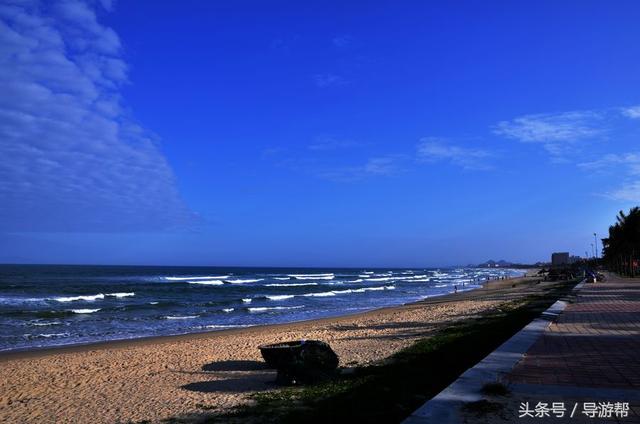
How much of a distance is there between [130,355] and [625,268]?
Result: 213 feet

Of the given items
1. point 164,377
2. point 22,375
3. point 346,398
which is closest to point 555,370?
point 346,398

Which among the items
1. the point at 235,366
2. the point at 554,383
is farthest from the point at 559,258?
the point at 554,383

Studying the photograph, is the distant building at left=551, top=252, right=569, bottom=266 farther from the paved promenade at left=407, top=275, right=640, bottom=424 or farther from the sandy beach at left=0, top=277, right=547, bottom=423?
the paved promenade at left=407, top=275, right=640, bottom=424

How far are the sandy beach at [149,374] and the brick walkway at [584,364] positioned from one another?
398cm

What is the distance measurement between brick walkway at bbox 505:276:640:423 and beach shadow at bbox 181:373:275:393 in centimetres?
436

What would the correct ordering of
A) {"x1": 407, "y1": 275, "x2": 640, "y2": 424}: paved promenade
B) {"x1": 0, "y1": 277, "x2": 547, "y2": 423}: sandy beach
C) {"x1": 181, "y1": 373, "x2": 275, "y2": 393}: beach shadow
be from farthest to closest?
{"x1": 181, "y1": 373, "x2": 275, "y2": 393}: beach shadow < {"x1": 0, "y1": 277, "x2": 547, "y2": 423}: sandy beach < {"x1": 407, "y1": 275, "x2": 640, "y2": 424}: paved promenade

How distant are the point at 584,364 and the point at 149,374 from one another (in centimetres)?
843

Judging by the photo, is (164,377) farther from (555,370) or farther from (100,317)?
(100,317)

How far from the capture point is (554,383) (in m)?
5.71

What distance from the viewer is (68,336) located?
2016 centimetres

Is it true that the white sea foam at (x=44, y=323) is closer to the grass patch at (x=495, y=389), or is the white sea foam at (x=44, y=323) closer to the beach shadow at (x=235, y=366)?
the beach shadow at (x=235, y=366)

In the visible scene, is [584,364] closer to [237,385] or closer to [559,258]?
[237,385]

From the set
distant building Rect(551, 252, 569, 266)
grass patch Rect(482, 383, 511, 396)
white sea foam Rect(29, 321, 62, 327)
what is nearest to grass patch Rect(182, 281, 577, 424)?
grass patch Rect(482, 383, 511, 396)

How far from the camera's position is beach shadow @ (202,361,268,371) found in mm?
11162
